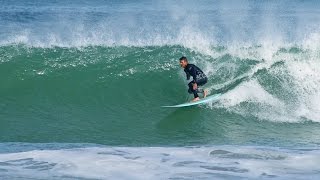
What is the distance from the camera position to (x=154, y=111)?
14086 millimetres

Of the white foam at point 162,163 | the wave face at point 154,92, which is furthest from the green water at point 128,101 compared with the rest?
the white foam at point 162,163

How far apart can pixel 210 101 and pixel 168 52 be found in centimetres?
349

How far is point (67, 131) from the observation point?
1257 cm

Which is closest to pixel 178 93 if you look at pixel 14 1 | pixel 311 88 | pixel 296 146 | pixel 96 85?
pixel 96 85

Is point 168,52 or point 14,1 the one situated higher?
point 14,1

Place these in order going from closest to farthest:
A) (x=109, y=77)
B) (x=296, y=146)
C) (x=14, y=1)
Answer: (x=296, y=146)
(x=109, y=77)
(x=14, y=1)

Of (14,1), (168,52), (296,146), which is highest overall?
(14,1)

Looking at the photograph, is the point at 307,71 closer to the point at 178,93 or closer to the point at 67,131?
the point at 178,93

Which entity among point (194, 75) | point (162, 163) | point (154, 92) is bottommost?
point (162, 163)

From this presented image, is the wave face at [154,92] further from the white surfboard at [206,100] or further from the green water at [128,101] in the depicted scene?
the white surfboard at [206,100]

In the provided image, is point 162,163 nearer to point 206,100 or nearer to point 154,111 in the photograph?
point 206,100

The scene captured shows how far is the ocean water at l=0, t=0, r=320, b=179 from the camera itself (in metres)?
9.66

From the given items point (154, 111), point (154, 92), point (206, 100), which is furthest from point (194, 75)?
point (154, 92)

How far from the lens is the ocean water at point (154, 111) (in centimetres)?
966
